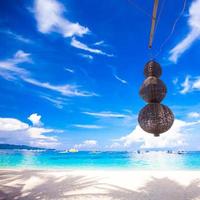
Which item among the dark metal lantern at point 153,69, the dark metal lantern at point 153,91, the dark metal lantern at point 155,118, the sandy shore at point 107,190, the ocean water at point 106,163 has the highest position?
the dark metal lantern at point 153,69

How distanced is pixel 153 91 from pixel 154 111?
0.86 ft

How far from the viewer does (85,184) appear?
340 inches

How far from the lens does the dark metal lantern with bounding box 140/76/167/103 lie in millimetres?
2723

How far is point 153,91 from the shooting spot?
2.72 m

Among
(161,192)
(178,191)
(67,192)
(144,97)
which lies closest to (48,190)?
(67,192)

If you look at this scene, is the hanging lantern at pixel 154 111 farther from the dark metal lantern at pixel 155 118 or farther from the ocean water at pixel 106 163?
the ocean water at pixel 106 163

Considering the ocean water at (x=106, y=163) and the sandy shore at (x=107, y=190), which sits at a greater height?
the ocean water at (x=106, y=163)

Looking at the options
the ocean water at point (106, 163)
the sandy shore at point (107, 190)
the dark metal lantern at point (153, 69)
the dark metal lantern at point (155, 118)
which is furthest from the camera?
the ocean water at point (106, 163)

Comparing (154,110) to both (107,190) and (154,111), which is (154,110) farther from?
(107,190)

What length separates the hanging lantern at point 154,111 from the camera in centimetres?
265

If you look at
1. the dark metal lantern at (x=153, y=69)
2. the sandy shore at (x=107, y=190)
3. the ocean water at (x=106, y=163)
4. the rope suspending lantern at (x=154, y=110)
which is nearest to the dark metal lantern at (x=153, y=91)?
the rope suspending lantern at (x=154, y=110)

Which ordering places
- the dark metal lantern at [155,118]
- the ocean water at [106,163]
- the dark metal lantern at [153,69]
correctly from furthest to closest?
1. the ocean water at [106,163]
2. the dark metal lantern at [153,69]
3. the dark metal lantern at [155,118]

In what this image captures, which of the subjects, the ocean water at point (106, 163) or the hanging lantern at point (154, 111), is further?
the ocean water at point (106, 163)

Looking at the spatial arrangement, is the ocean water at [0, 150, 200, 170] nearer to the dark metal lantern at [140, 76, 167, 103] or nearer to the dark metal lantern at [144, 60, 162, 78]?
the dark metal lantern at [144, 60, 162, 78]
